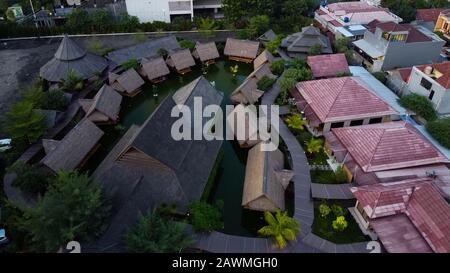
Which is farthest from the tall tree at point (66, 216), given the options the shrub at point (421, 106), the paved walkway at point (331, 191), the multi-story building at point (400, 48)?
the multi-story building at point (400, 48)

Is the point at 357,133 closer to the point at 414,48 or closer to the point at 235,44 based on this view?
the point at 414,48

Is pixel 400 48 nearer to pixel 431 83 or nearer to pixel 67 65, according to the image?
pixel 431 83

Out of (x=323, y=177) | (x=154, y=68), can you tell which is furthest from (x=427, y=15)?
(x=154, y=68)

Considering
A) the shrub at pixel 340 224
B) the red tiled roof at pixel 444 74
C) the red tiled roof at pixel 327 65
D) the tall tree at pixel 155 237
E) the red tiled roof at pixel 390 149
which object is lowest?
the shrub at pixel 340 224

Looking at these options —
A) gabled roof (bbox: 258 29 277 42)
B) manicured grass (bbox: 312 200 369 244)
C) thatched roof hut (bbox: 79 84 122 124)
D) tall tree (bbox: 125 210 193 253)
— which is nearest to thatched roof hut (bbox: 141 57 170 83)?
thatched roof hut (bbox: 79 84 122 124)

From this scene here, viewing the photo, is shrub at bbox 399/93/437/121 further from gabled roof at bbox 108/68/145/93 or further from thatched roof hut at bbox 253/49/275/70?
gabled roof at bbox 108/68/145/93

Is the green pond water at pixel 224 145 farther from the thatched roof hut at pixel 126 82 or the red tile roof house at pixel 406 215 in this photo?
the red tile roof house at pixel 406 215
